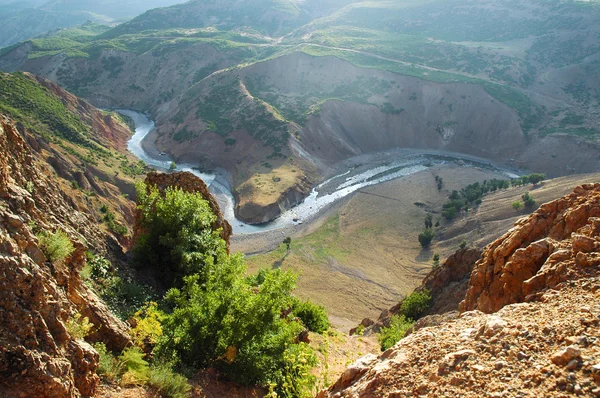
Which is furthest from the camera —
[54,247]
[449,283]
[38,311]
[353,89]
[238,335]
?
[353,89]

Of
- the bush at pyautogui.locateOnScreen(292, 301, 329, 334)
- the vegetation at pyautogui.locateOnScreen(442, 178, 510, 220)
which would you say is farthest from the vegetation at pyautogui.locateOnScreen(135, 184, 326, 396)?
the vegetation at pyautogui.locateOnScreen(442, 178, 510, 220)

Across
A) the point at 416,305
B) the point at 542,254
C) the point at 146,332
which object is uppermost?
the point at 542,254

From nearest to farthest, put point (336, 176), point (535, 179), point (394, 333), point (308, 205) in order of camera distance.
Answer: point (394, 333) < point (535, 179) < point (308, 205) < point (336, 176)

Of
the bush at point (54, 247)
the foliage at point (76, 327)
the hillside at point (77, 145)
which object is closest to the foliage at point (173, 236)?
the bush at point (54, 247)

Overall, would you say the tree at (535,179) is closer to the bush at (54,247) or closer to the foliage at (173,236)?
the foliage at (173,236)

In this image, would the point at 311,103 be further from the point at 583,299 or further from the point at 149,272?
the point at 583,299

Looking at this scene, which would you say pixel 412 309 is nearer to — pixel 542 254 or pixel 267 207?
pixel 542 254

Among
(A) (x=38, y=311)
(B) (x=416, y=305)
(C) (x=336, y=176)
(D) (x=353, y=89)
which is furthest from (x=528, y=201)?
(A) (x=38, y=311)
